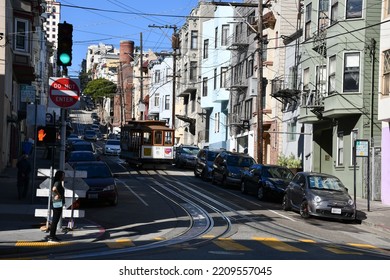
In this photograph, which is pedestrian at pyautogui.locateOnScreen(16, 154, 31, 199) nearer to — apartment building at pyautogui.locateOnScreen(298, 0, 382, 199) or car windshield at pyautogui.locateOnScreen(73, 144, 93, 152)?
apartment building at pyautogui.locateOnScreen(298, 0, 382, 199)

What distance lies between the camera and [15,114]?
41375 mm

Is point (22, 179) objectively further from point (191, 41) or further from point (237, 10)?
point (191, 41)

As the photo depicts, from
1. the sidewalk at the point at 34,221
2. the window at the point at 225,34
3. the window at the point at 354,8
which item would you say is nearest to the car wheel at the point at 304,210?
the sidewalk at the point at 34,221

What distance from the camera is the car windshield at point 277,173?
28144 mm

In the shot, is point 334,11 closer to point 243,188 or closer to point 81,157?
point 243,188

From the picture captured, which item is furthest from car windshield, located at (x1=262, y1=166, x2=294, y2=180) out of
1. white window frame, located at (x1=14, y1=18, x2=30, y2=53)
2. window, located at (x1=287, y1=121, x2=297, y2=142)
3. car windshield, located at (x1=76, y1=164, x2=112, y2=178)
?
white window frame, located at (x1=14, y1=18, x2=30, y2=53)

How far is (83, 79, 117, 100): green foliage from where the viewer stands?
140625mm

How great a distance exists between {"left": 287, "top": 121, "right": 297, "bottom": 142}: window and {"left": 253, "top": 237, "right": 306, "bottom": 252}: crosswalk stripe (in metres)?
23.7

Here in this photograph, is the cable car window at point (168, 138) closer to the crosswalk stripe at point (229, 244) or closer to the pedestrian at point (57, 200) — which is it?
the crosswalk stripe at point (229, 244)

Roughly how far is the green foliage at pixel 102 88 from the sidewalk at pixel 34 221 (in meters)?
113

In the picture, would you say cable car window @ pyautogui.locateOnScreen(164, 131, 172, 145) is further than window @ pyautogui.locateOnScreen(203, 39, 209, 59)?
No

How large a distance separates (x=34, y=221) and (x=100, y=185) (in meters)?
4.76

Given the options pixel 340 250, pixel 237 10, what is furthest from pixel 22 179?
pixel 237 10

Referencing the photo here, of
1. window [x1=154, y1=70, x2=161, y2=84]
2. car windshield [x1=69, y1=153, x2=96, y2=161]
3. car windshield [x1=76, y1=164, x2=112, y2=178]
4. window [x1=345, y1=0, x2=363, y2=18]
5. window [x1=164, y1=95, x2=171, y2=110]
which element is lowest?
car windshield [x1=76, y1=164, x2=112, y2=178]
